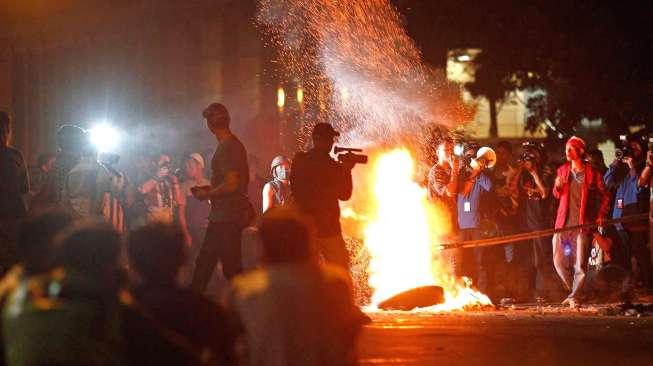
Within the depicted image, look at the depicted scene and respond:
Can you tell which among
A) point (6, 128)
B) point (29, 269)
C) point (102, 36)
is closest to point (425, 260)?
point (6, 128)

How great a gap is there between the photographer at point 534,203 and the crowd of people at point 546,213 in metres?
0.01

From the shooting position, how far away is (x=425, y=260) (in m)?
13.8

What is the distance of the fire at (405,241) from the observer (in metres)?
13.5

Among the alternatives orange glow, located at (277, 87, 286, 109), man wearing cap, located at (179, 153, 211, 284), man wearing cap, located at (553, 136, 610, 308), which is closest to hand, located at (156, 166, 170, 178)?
man wearing cap, located at (179, 153, 211, 284)

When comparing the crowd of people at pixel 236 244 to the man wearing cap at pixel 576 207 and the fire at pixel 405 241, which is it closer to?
the man wearing cap at pixel 576 207

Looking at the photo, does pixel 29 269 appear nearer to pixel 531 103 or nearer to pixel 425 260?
pixel 425 260

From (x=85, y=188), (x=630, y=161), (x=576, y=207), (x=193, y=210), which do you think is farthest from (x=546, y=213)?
(x=85, y=188)

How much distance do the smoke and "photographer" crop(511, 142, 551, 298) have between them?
1606mm

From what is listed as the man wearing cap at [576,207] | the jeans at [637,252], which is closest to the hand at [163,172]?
the man wearing cap at [576,207]

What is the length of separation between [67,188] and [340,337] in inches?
224

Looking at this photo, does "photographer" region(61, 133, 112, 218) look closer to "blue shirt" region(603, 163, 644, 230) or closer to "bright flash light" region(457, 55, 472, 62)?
"blue shirt" region(603, 163, 644, 230)

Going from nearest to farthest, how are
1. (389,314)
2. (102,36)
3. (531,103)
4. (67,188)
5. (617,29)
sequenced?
(67,188)
(389,314)
(617,29)
(102,36)
(531,103)

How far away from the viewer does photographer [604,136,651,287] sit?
15070 millimetres

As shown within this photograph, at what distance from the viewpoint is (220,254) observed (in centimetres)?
969
